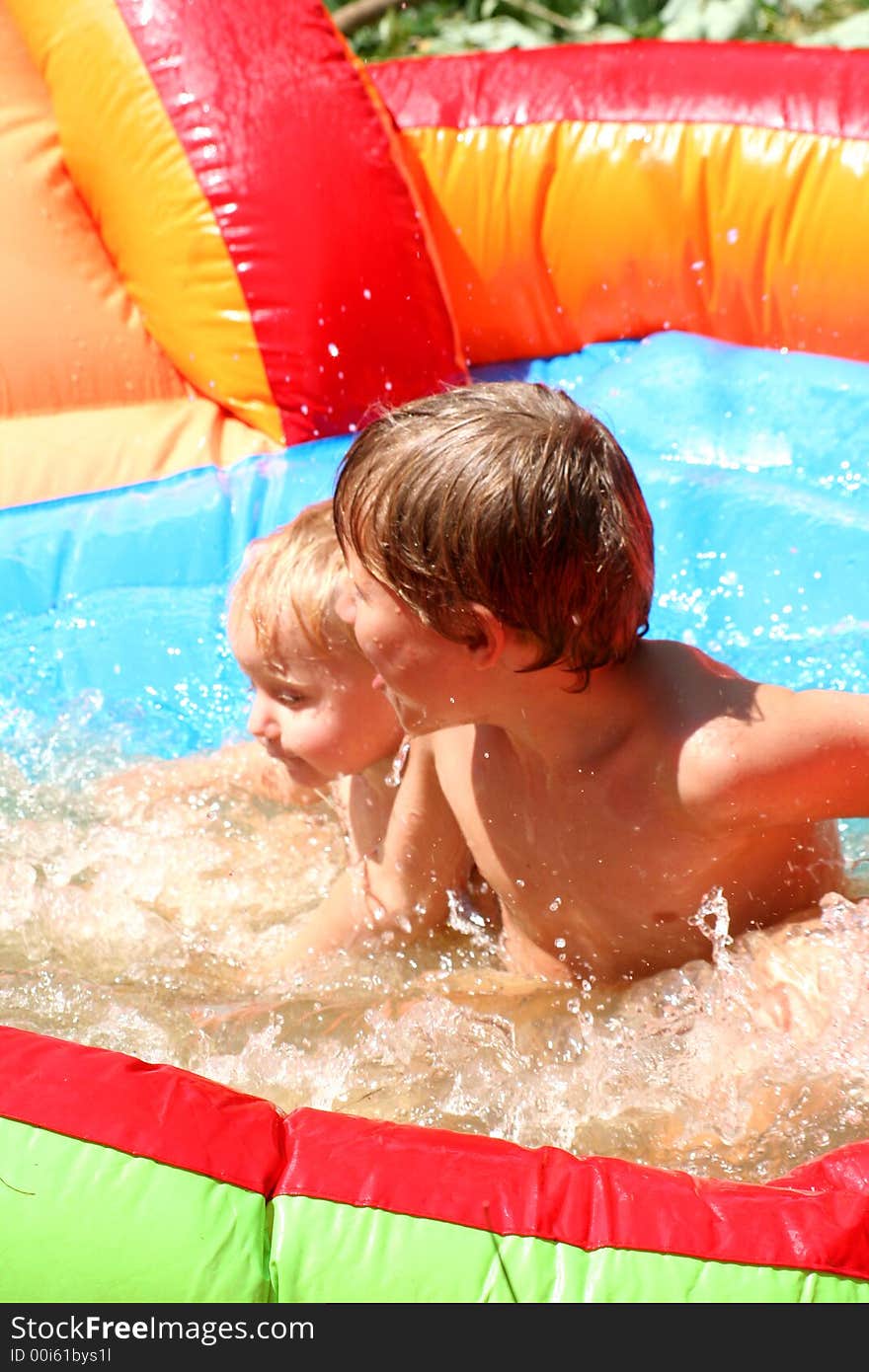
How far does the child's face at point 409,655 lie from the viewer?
1.44 meters

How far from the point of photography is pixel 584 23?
424 cm

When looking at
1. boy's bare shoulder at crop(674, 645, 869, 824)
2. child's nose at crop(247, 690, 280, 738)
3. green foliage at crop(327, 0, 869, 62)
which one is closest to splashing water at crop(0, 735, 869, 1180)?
boy's bare shoulder at crop(674, 645, 869, 824)

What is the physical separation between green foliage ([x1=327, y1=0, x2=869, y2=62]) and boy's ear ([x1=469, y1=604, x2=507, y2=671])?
10.1 feet

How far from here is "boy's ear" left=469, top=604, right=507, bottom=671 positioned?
55.5 inches

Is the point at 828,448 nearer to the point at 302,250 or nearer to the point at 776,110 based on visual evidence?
the point at 776,110

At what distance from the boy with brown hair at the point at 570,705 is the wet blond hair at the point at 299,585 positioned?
8cm

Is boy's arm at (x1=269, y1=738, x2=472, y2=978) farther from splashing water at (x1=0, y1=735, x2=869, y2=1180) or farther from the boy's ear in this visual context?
the boy's ear

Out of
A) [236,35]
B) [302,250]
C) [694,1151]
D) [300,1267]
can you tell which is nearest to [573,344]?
[302,250]

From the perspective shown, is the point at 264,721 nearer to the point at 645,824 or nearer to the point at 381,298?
the point at 645,824

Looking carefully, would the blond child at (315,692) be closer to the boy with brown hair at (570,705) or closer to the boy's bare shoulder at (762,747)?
the boy with brown hair at (570,705)

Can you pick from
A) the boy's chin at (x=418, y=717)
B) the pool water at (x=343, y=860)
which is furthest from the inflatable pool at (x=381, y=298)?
the boy's chin at (x=418, y=717)

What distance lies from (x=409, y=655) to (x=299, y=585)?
32 cm
